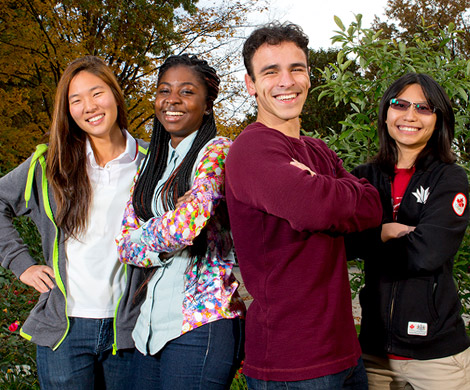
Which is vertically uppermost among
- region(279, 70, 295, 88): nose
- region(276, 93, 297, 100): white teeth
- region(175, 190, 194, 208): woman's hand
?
region(279, 70, 295, 88): nose

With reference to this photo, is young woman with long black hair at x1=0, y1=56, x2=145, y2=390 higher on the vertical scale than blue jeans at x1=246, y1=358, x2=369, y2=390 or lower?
higher

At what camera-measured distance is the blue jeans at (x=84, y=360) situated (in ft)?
7.50

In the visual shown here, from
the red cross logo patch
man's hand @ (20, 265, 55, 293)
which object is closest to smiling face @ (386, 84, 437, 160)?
the red cross logo patch

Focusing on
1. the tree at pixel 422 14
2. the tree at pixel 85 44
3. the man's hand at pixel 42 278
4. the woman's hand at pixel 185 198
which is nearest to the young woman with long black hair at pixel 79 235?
the man's hand at pixel 42 278

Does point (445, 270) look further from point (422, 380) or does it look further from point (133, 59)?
point (133, 59)

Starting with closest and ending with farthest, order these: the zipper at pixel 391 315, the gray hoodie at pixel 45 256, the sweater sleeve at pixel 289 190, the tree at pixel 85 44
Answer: the sweater sleeve at pixel 289 190
the zipper at pixel 391 315
the gray hoodie at pixel 45 256
the tree at pixel 85 44

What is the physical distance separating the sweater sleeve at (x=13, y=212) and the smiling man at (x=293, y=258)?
3.99 feet

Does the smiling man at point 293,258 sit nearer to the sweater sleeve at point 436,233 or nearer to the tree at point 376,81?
the sweater sleeve at point 436,233

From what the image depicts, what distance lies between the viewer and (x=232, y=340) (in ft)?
6.52

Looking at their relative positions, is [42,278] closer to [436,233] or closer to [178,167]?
[178,167]

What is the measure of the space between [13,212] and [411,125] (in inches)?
80.1

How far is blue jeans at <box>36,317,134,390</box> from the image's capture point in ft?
7.50

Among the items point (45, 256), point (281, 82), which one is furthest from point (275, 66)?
point (45, 256)

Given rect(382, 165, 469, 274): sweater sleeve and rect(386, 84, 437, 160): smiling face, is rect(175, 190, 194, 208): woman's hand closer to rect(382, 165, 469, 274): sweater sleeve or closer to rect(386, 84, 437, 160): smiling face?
rect(382, 165, 469, 274): sweater sleeve
